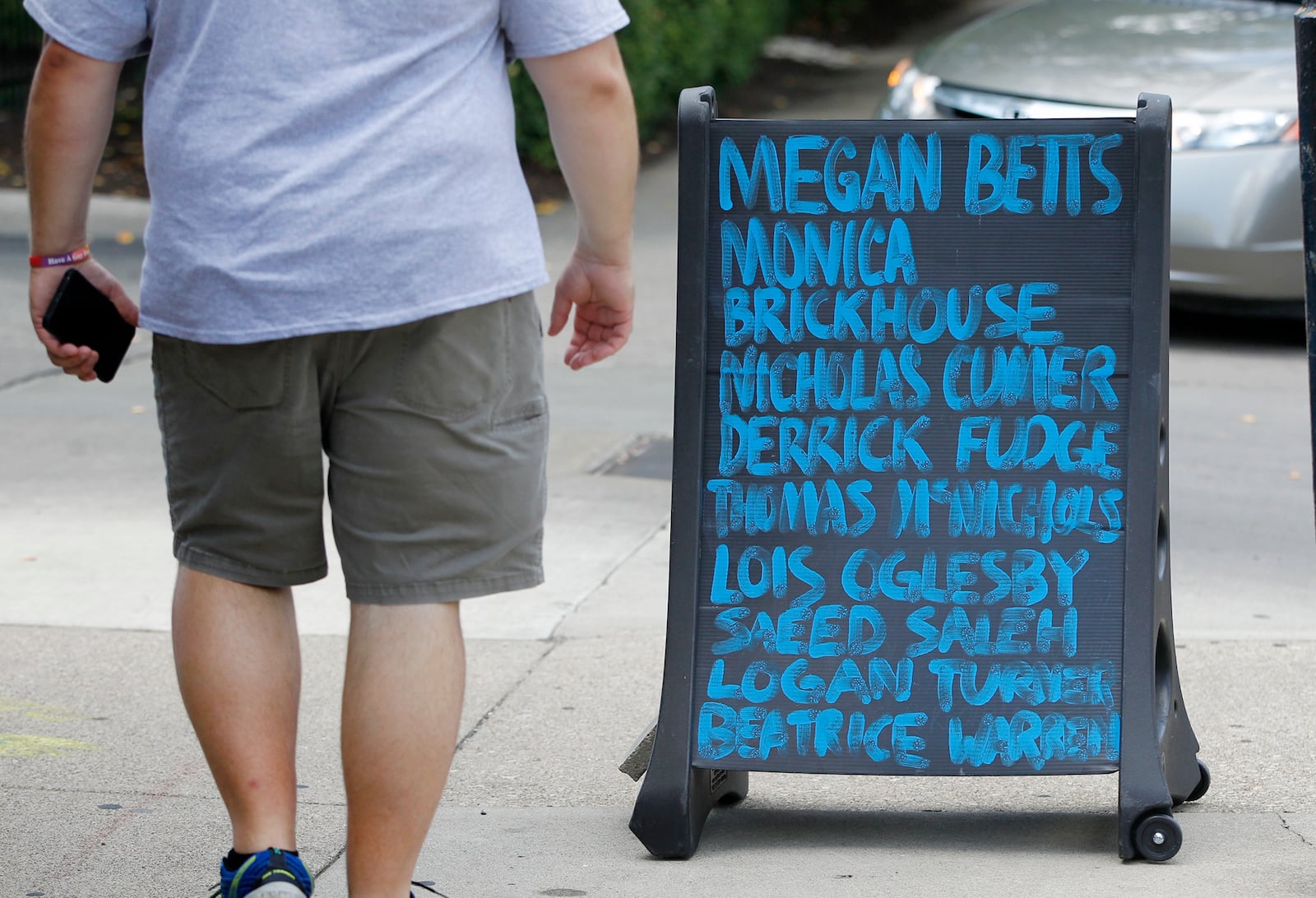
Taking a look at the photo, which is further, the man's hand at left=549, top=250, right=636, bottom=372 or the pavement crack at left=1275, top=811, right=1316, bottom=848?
the pavement crack at left=1275, top=811, right=1316, bottom=848

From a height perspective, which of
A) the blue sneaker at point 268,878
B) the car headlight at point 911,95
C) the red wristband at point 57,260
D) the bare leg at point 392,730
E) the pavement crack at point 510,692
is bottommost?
the pavement crack at point 510,692

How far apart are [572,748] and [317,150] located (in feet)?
5.25

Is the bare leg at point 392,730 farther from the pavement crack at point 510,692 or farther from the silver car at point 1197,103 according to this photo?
the silver car at point 1197,103

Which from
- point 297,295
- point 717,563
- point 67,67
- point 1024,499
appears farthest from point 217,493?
point 1024,499

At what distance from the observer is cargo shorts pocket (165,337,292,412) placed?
244cm

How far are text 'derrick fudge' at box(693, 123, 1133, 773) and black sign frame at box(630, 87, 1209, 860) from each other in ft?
0.07

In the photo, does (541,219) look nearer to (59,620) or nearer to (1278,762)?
(59,620)

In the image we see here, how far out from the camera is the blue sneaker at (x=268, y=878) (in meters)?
2.52

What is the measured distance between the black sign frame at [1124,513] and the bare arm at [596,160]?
0.36 metres

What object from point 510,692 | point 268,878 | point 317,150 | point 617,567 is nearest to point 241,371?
point 317,150

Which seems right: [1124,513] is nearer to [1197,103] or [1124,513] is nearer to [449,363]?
[449,363]

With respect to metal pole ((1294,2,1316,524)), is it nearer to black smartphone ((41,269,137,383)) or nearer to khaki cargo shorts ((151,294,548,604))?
khaki cargo shorts ((151,294,548,604))

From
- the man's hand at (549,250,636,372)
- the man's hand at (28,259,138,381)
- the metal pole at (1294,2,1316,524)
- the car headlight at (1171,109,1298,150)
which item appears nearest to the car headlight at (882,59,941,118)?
the car headlight at (1171,109,1298,150)

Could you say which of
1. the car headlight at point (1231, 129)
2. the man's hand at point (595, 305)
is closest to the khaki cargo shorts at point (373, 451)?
the man's hand at point (595, 305)
